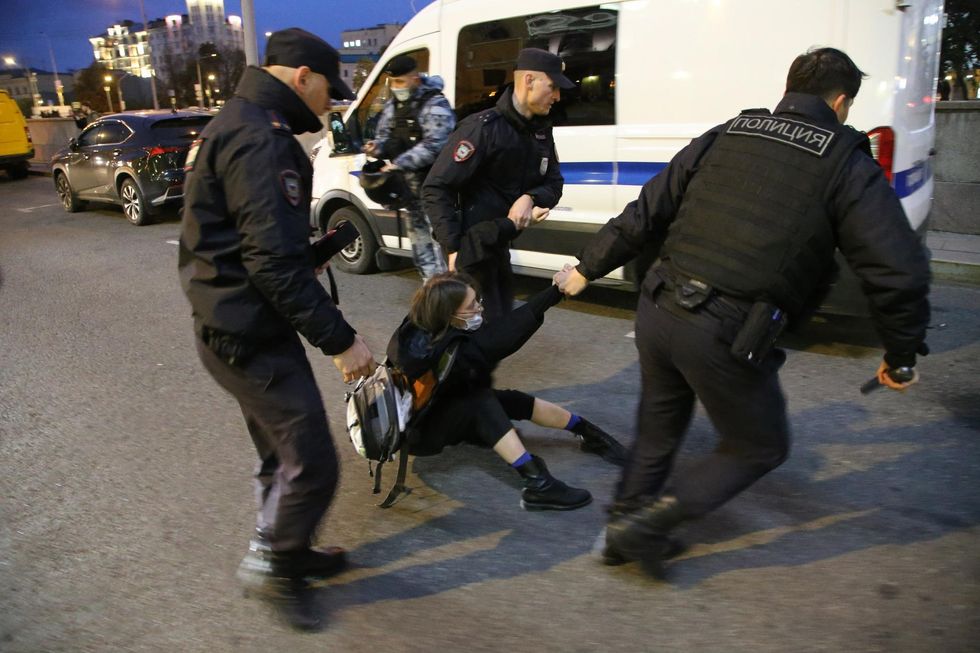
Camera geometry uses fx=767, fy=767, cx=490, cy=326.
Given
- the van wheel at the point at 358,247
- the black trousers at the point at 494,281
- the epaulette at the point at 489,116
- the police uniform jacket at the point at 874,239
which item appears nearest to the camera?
the police uniform jacket at the point at 874,239

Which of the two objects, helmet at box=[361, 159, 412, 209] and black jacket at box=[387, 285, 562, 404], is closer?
black jacket at box=[387, 285, 562, 404]

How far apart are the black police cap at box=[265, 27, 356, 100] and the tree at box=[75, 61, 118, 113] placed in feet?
247

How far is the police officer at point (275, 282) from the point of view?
224 centimetres

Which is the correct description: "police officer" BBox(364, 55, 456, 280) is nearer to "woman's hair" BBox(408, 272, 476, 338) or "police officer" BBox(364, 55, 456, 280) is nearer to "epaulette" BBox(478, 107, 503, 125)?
"epaulette" BBox(478, 107, 503, 125)

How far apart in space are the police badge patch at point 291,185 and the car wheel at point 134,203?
31.9 feet

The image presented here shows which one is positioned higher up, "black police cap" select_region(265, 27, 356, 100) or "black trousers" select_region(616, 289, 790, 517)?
"black police cap" select_region(265, 27, 356, 100)

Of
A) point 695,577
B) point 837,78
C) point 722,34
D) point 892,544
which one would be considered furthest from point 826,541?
point 722,34

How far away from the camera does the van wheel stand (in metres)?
7.43

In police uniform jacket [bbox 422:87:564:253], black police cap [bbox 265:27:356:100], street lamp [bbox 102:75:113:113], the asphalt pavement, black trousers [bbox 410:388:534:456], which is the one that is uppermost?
street lamp [bbox 102:75:113:113]

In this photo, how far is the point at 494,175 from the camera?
3.87m

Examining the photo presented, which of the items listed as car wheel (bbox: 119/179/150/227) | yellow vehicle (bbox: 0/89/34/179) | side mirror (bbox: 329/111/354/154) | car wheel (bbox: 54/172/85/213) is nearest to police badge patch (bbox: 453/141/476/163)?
side mirror (bbox: 329/111/354/154)

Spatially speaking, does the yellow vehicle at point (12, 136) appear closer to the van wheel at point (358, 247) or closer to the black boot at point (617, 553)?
the van wheel at point (358, 247)

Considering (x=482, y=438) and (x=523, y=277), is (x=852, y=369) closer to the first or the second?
(x=482, y=438)

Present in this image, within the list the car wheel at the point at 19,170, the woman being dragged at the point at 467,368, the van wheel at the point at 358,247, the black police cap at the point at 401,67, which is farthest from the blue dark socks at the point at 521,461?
the car wheel at the point at 19,170
